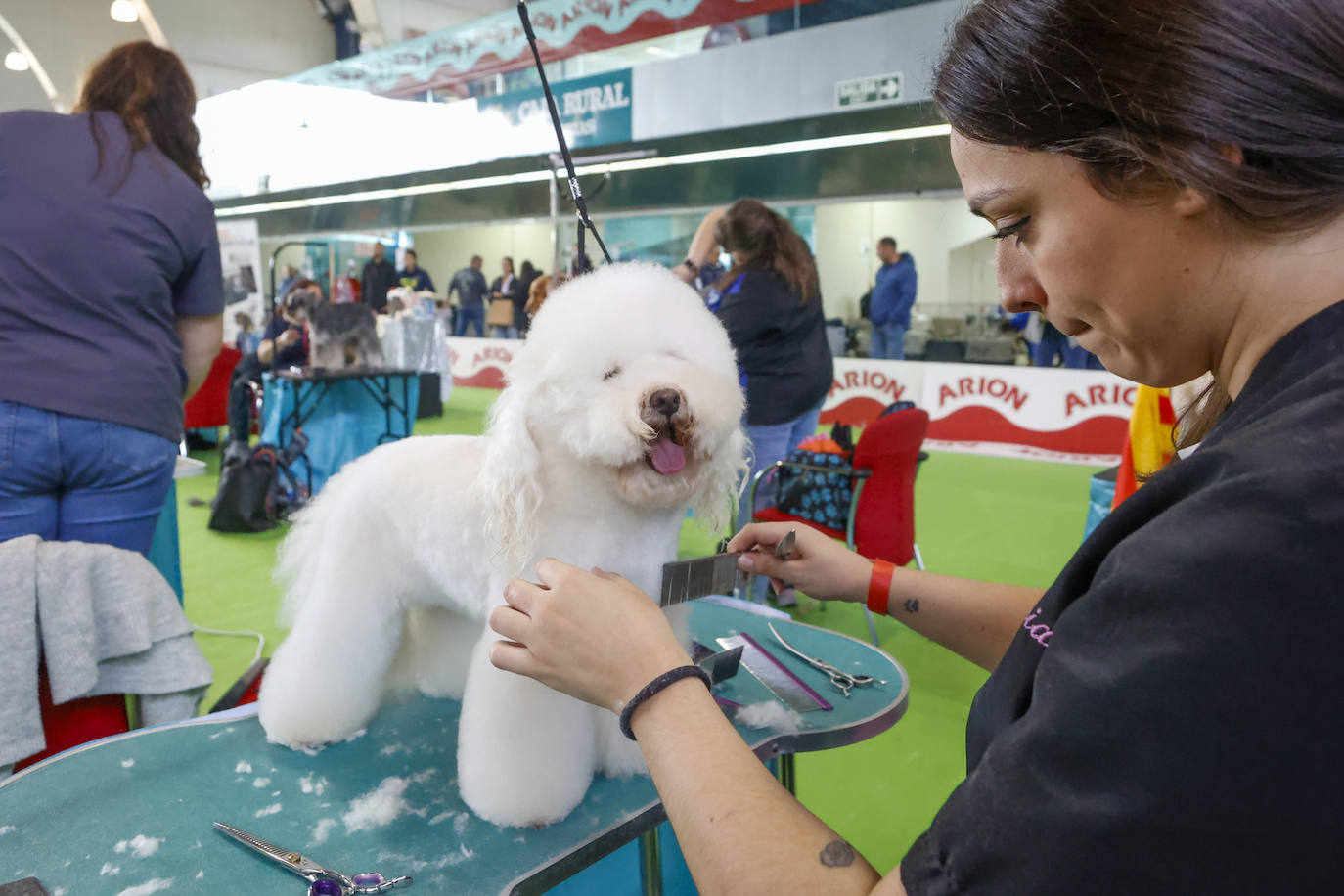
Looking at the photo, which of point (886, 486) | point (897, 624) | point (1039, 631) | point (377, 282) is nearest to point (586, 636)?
point (1039, 631)

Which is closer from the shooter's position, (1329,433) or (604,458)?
(1329,433)

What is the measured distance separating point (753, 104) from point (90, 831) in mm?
7499

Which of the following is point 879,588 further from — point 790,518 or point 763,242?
point 763,242

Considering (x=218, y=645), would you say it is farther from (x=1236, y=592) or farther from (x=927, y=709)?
(x=1236, y=592)

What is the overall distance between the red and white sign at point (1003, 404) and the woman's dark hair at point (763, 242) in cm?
323

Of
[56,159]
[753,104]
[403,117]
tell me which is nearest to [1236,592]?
[56,159]

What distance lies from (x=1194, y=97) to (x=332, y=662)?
1156 millimetres

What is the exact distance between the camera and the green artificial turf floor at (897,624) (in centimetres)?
196

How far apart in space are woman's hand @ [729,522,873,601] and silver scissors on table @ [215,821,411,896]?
1.86ft

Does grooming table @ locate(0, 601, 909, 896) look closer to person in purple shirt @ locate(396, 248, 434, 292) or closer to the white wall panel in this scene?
the white wall panel

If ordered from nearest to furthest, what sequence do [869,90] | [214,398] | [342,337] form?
[342,337] < [214,398] < [869,90]

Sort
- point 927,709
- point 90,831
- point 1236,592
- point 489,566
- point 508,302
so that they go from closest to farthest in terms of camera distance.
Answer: point 1236,592 → point 90,831 → point 489,566 → point 927,709 → point 508,302

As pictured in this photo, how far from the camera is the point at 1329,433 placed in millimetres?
384

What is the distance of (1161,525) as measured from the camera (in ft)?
1.34
